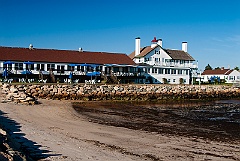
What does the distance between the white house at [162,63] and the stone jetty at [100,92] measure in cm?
1212

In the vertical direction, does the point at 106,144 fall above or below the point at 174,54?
below

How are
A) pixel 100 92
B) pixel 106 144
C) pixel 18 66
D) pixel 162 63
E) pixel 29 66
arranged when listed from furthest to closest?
1. pixel 162 63
2. pixel 29 66
3. pixel 18 66
4. pixel 100 92
5. pixel 106 144

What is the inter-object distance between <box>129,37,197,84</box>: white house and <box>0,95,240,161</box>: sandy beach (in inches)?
1580

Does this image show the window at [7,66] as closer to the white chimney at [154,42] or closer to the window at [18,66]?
the window at [18,66]

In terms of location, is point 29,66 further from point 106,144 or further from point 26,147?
point 26,147

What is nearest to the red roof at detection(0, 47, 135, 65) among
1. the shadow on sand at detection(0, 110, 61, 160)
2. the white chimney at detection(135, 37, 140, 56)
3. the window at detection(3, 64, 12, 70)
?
the window at detection(3, 64, 12, 70)

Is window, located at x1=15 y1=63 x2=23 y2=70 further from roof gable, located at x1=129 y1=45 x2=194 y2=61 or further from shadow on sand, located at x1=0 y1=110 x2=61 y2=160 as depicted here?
shadow on sand, located at x1=0 y1=110 x2=61 y2=160

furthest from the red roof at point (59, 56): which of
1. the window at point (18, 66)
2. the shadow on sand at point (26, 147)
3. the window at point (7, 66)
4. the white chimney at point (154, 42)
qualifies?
the shadow on sand at point (26, 147)

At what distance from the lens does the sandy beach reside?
9.81 metres

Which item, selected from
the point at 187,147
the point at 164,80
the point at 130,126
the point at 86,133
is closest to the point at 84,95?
the point at 130,126

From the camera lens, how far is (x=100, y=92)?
110 ft

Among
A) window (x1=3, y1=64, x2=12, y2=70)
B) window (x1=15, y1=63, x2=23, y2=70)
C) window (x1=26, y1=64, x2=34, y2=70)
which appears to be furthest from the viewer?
window (x1=26, y1=64, x2=34, y2=70)

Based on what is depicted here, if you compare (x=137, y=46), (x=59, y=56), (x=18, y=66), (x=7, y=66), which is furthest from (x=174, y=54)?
(x=7, y=66)

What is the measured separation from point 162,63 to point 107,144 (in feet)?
157
